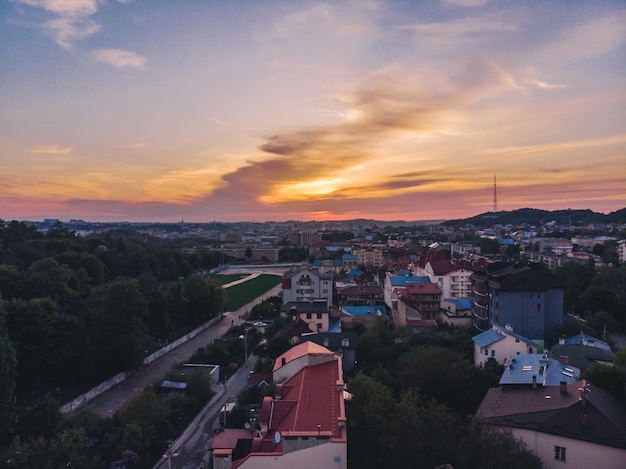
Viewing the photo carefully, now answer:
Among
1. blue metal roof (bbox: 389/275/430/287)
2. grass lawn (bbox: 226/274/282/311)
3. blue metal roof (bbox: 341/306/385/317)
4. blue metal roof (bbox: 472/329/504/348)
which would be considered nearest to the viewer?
blue metal roof (bbox: 472/329/504/348)

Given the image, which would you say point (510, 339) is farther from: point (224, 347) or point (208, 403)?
point (224, 347)

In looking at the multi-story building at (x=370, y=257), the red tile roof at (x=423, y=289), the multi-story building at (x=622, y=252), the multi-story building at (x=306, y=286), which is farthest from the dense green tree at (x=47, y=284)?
the multi-story building at (x=622, y=252)

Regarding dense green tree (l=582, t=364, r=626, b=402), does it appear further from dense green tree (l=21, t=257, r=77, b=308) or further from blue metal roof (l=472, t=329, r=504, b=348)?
dense green tree (l=21, t=257, r=77, b=308)

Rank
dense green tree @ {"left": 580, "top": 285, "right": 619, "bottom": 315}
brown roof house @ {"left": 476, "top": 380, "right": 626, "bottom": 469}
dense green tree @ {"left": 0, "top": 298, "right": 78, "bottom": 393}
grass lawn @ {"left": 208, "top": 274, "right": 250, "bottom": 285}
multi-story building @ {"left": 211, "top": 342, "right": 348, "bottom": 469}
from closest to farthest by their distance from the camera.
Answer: brown roof house @ {"left": 476, "top": 380, "right": 626, "bottom": 469}
multi-story building @ {"left": 211, "top": 342, "right": 348, "bottom": 469}
dense green tree @ {"left": 0, "top": 298, "right": 78, "bottom": 393}
dense green tree @ {"left": 580, "top": 285, "right": 619, "bottom": 315}
grass lawn @ {"left": 208, "top": 274, "right": 250, "bottom": 285}

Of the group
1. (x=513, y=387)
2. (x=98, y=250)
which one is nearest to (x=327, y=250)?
(x=98, y=250)

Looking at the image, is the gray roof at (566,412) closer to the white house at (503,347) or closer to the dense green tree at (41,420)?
the white house at (503,347)

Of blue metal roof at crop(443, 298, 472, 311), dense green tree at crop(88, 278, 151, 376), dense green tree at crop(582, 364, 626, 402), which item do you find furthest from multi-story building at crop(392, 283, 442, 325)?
dense green tree at crop(88, 278, 151, 376)
